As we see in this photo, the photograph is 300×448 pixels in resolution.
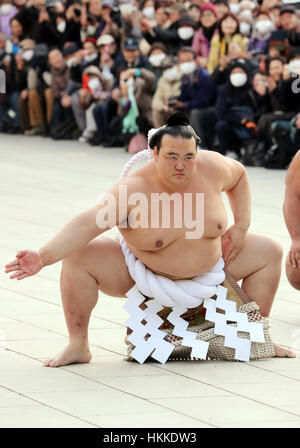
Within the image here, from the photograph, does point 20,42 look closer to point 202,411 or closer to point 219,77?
point 219,77

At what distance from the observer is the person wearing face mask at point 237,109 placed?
9.71 metres

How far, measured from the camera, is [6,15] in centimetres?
1450

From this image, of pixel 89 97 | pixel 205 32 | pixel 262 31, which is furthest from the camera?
pixel 89 97

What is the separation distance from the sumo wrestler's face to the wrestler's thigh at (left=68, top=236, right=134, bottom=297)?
0.35 m

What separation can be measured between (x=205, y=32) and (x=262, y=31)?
0.82 metres

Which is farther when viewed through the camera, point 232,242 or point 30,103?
point 30,103

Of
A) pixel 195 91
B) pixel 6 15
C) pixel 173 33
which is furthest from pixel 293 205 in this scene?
pixel 6 15

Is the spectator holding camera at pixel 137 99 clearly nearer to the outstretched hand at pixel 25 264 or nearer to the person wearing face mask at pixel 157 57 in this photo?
the person wearing face mask at pixel 157 57

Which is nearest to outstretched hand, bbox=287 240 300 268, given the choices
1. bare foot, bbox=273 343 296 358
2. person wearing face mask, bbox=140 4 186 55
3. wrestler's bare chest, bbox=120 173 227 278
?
bare foot, bbox=273 343 296 358

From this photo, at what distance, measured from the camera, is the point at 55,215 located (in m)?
6.91

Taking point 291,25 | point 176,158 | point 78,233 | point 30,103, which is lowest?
point 30,103

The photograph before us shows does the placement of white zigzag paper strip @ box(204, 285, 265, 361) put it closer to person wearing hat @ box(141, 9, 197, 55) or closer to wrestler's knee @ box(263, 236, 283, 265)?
wrestler's knee @ box(263, 236, 283, 265)

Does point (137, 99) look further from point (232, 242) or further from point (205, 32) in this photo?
point (232, 242)

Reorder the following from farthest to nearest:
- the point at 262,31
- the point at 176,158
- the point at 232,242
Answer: the point at 262,31, the point at 232,242, the point at 176,158
